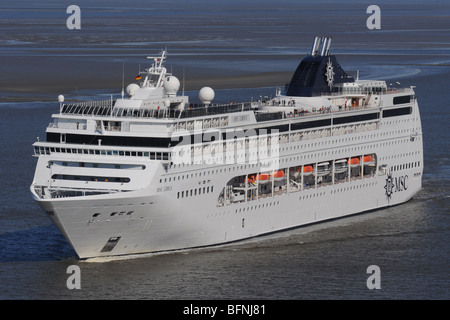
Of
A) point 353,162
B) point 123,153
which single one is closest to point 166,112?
point 123,153

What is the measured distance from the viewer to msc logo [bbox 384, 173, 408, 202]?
59.6 metres

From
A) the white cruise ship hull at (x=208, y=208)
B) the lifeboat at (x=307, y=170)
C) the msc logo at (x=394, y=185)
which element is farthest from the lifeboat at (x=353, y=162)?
the lifeboat at (x=307, y=170)

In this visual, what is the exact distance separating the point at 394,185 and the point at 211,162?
1550 cm

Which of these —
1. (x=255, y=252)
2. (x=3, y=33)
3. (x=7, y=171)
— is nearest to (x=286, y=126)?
(x=255, y=252)

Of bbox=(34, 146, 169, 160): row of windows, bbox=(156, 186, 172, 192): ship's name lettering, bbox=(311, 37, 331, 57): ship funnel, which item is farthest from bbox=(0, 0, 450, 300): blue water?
bbox=(311, 37, 331, 57): ship funnel

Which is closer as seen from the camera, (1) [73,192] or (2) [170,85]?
(1) [73,192]

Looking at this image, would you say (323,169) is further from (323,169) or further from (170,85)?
(170,85)

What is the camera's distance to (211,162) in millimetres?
48531

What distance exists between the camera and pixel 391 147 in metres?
59.9

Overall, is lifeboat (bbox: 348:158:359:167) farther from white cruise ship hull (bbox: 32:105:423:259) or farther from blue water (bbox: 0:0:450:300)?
blue water (bbox: 0:0:450:300)

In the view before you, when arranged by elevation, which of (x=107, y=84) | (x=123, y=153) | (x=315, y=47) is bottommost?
(x=123, y=153)

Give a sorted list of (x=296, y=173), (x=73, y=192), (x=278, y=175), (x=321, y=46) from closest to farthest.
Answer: (x=73, y=192), (x=278, y=175), (x=296, y=173), (x=321, y=46)

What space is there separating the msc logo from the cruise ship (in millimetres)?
66

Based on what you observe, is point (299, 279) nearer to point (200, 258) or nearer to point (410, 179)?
point (200, 258)
